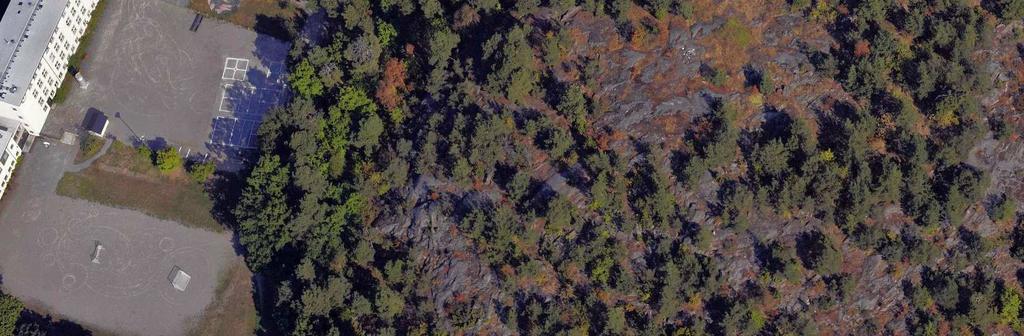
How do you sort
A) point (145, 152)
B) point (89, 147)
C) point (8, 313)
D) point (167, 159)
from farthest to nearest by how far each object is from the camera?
point (89, 147) < point (145, 152) < point (167, 159) < point (8, 313)

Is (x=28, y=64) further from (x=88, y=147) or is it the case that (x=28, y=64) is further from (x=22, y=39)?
(x=88, y=147)

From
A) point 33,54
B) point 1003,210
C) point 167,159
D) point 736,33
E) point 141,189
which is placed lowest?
point 141,189

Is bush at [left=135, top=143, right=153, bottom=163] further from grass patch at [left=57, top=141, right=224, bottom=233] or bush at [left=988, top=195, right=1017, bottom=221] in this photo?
bush at [left=988, top=195, right=1017, bottom=221]

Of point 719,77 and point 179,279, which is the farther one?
point 179,279

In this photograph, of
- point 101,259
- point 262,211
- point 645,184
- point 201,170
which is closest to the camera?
point 645,184

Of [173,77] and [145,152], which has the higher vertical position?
[173,77]

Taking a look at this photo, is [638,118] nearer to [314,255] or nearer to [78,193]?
[314,255]

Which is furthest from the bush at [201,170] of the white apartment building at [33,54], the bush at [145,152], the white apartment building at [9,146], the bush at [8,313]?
the bush at [8,313]

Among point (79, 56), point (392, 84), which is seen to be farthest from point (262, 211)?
point (79, 56)
